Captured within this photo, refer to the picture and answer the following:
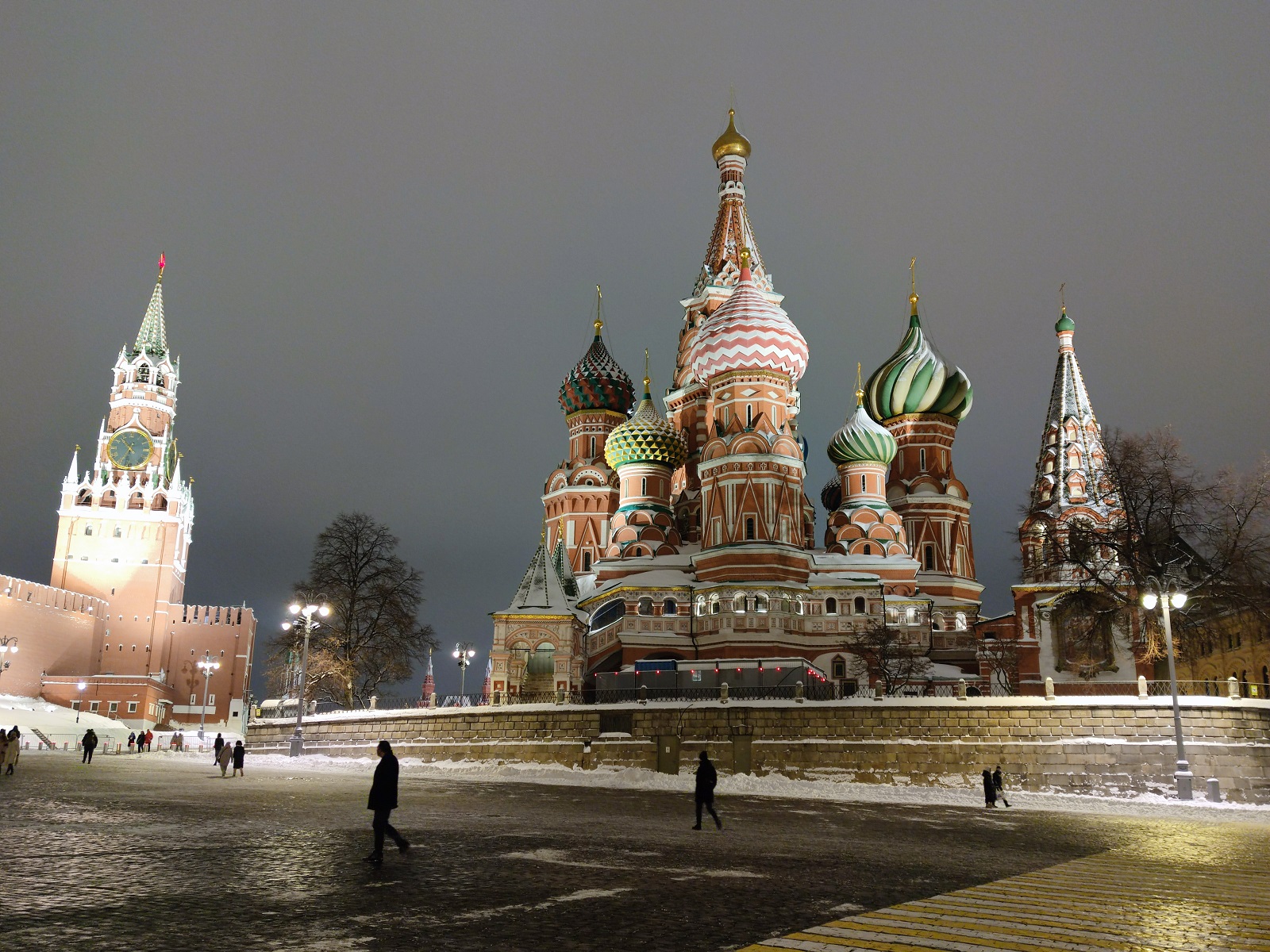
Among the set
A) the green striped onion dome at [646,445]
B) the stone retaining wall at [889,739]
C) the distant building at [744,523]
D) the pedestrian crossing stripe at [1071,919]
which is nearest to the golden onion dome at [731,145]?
the distant building at [744,523]

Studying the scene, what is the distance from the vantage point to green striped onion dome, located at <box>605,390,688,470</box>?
4962 cm

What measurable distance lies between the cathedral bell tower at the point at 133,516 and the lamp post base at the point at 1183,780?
65.6 meters

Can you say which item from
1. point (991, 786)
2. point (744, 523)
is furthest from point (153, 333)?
point (991, 786)

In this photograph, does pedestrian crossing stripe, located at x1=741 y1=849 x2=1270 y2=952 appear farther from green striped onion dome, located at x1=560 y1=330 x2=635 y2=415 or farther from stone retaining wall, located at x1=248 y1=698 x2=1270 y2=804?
green striped onion dome, located at x1=560 y1=330 x2=635 y2=415

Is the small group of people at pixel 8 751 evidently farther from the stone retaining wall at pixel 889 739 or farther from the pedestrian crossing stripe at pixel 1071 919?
the pedestrian crossing stripe at pixel 1071 919

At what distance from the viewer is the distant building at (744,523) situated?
4178cm

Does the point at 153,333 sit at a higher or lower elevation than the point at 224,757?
higher

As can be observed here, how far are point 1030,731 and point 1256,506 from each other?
913 centimetres

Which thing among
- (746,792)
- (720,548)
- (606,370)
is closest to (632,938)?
(746,792)

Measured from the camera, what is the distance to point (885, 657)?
3991 cm

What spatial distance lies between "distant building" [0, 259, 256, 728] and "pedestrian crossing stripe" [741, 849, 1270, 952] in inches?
2595

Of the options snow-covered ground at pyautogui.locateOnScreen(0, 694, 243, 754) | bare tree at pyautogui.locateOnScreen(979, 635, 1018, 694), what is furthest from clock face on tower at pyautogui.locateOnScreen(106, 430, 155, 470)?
bare tree at pyautogui.locateOnScreen(979, 635, 1018, 694)

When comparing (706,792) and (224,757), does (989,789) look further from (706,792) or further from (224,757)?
(224,757)

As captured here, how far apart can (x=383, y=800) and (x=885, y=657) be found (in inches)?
1275
